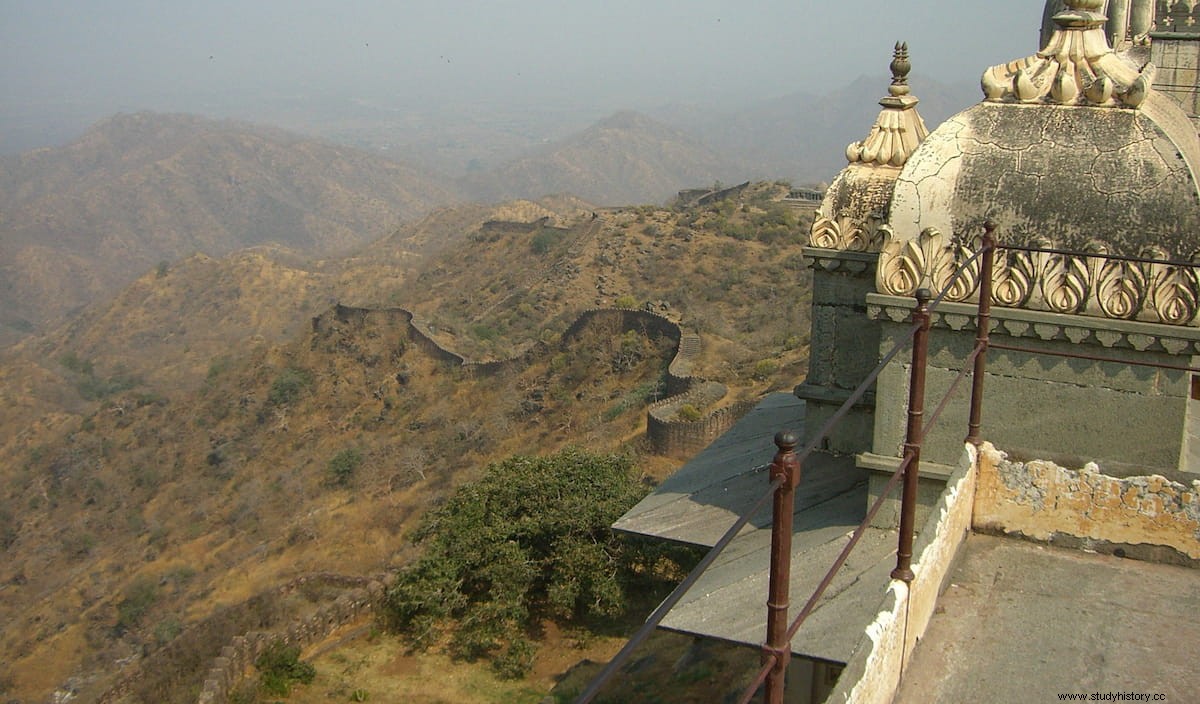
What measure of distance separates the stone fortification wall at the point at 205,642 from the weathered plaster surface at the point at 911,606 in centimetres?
989

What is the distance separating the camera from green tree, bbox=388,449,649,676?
11.3 m

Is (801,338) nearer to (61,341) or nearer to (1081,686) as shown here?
(1081,686)

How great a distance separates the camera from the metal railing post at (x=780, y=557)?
8.64 ft

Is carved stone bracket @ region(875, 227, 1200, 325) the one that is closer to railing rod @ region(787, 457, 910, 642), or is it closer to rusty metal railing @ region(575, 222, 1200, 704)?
rusty metal railing @ region(575, 222, 1200, 704)

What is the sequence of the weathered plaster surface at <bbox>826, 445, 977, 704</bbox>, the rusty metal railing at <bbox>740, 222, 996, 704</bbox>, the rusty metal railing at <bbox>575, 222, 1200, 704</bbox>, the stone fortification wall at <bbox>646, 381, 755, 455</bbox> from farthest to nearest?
the stone fortification wall at <bbox>646, 381, 755, 455</bbox>, the weathered plaster surface at <bbox>826, 445, 977, 704</bbox>, the rusty metal railing at <bbox>740, 222, 996, 704</bbox>, the rusty metal railing at <bbox>575, 222, 1200, 704</bbox>

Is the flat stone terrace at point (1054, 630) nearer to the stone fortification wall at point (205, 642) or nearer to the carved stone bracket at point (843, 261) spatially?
the carved stone bracket at point (843, 261)

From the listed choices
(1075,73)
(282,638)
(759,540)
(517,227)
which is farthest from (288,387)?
(1075,73)

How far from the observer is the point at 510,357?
30469 mm

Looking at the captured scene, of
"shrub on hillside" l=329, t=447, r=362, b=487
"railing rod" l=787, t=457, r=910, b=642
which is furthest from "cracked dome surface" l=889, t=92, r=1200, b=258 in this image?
"shrub on hillside" l=329, t=447, r=362, b=487

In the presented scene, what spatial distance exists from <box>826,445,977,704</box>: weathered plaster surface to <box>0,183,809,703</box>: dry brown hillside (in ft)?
35.7

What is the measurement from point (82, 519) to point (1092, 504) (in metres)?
32.1

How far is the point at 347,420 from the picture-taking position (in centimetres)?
3120

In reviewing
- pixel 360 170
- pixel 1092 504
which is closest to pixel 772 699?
pixel 1092 504

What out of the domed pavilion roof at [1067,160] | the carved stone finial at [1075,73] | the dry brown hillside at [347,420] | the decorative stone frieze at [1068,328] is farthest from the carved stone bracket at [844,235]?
the dry brown hillside at [347,420]
